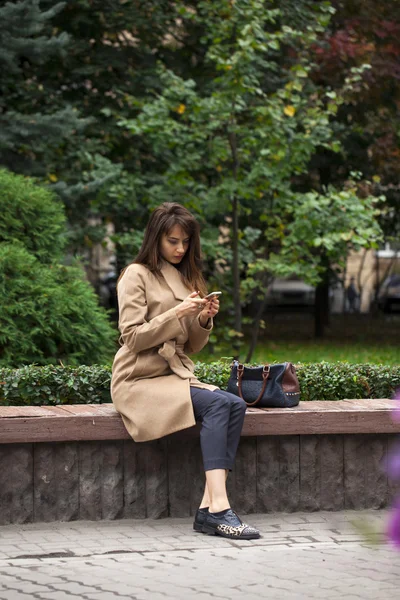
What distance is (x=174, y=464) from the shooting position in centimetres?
617

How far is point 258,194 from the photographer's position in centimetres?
1265

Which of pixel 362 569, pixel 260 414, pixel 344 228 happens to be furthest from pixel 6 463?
pixel 344 228

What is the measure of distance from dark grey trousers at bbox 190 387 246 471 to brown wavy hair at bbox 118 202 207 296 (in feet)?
2.01

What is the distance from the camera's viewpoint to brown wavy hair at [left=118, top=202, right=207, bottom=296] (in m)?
6.05

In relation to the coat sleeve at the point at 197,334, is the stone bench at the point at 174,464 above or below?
below

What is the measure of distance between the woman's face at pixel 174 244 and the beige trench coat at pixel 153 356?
74 millimetres

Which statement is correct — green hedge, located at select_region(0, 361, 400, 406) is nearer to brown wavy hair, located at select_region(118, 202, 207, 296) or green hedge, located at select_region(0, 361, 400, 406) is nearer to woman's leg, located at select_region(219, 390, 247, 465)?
brown wavy hair, located at select_region(118, 202, 207, 296)

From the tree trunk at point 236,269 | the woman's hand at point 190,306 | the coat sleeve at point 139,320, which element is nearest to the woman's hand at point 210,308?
the woman's hand at point 190,306

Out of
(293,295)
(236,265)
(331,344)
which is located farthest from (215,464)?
(293,295)

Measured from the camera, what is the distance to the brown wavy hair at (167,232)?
6.05m

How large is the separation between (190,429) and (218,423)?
32cm

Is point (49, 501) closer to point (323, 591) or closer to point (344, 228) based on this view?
point (323, 591)

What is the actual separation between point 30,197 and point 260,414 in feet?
11.1

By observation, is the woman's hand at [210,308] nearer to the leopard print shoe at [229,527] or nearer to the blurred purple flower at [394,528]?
the leopard print shoe at [229,527]
